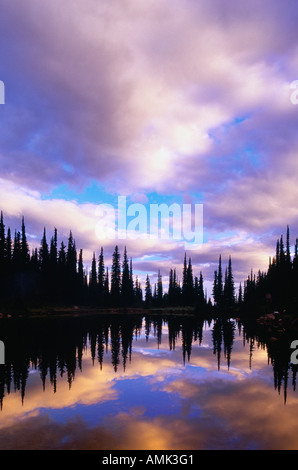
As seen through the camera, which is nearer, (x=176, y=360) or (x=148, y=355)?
(x=176, y=360)

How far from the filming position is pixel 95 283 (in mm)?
101625

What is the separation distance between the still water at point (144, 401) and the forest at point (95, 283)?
1366 inches

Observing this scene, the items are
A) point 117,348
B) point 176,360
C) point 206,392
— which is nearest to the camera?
point 206,392

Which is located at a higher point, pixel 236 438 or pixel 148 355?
pixel 236 438

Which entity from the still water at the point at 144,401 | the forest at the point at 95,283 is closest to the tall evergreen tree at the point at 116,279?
the forest at the point at 95,283

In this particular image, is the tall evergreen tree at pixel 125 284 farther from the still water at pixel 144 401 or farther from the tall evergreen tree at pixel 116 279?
the still water at pixel 144 401

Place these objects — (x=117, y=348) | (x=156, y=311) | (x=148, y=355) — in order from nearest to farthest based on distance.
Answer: (x=148, y=355)
(x=117, y=348)
(x=156, y=311)

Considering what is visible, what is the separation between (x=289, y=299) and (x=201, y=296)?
216ft

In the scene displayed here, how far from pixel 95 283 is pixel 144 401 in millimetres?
92707

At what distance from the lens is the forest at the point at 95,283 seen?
204ft

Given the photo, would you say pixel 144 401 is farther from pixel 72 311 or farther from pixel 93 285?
pixel 93 285

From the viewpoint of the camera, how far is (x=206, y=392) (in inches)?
479

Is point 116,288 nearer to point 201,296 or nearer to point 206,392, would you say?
point 201,296
